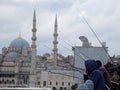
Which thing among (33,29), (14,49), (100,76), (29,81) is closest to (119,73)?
(100,76)

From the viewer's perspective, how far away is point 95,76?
3.73 m

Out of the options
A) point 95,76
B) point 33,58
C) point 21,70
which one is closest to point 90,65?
point 95,76

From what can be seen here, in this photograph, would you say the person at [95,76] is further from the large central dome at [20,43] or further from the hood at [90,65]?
the large central dome at [20,43]

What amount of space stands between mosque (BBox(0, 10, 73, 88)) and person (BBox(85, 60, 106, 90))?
68.2 metres

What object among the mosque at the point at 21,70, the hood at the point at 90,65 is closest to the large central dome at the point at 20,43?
the mosque at the point at 21,70

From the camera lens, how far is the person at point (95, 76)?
3699 mm

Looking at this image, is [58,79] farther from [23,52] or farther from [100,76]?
[100,76]

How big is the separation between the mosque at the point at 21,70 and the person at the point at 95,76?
224ft

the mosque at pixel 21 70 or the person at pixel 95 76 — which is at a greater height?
the mosque at pixel 21 70

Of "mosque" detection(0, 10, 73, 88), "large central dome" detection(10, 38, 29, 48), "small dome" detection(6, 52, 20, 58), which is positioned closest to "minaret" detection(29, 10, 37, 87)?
"mosque" detection(0, 10, 73, 88)

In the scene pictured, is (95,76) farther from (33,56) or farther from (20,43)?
(20,43)

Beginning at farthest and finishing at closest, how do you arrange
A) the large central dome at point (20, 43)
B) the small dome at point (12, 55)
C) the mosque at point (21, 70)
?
the small dome at point (12, 55)
the large central dome at point (20, 43)
the mosque at point (21, 70)

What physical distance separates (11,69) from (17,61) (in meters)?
2.12

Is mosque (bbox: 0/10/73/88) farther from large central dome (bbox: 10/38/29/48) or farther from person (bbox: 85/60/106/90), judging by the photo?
person (bbox: 85/60/106/90)
